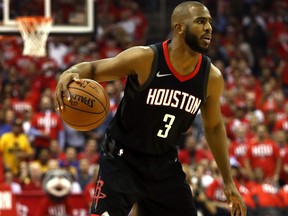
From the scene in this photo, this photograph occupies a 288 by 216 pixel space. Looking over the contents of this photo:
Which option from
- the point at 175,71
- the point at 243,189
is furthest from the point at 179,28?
the point at 243,189

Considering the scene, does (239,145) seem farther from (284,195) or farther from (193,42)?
(193,42)

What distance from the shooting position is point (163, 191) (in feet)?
17.6

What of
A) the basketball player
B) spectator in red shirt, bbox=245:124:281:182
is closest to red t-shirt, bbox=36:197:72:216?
spectator in red shirt, bbox=245:124:281:182

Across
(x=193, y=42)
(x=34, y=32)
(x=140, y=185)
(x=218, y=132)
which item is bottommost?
(x=34, y=32)

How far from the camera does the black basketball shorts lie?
5.26 meters

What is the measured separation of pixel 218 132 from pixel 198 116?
7619mm

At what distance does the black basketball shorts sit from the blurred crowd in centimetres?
400

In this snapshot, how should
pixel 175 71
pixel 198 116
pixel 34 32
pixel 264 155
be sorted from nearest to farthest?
pixel 175 71
pixel 34 32
pixel 264 155
pixel 198 116

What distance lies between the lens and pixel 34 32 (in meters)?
10.0

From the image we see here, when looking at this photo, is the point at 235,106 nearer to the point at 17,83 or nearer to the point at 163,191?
the point at 17,83

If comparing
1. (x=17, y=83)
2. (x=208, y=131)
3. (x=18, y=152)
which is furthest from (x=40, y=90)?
(x=208, y=131)

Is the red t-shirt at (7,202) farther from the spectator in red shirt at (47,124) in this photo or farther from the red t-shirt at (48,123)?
the red t-shirt at (48,123)

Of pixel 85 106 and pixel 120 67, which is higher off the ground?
pixel 120 67

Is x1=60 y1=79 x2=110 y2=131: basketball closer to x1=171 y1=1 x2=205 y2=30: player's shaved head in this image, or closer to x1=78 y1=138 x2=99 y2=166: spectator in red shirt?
x1=171 y1=1 x2=205 y2=30: player's shaved head
